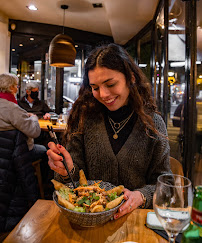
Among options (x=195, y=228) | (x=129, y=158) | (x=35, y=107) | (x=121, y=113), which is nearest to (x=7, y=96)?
(x=121, y=113)

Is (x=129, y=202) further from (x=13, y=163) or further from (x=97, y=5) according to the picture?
(x=97, y=5)

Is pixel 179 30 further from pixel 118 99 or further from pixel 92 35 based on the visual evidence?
pixel 92 35

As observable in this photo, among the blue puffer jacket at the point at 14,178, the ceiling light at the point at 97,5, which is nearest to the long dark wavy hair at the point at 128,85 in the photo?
the blue puffer jacket at the point at 14,178

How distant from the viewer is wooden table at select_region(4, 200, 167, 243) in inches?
29.5

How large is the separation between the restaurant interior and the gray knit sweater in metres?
0.59

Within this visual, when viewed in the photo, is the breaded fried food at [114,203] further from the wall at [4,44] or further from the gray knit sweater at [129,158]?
the wall at [4,44]

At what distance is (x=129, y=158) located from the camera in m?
1.26

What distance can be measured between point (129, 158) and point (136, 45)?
4.70 m

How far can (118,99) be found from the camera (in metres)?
1.29

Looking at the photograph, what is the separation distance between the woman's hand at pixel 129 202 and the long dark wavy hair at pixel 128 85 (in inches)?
15.7

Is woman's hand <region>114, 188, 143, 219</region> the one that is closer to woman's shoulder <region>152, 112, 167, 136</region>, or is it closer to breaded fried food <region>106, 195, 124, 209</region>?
breaded fried food <region>106, 195, 124, 209</region>

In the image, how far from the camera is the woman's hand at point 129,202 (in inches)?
34.1

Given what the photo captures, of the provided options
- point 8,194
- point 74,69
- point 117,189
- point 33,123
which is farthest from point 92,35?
point 117,189

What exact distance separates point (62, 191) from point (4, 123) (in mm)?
1592
